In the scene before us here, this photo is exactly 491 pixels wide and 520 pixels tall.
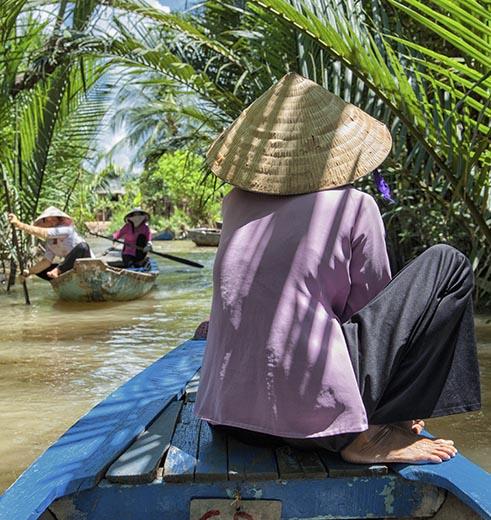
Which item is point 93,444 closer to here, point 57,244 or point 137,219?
point 57,244

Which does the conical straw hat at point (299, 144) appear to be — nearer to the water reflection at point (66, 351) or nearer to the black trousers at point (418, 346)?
the black trousers at point (418, 346)

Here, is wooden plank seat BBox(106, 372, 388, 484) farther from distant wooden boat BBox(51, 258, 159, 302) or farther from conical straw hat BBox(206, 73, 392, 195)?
distant wooden boat BBox(51, 258, 159, 302)

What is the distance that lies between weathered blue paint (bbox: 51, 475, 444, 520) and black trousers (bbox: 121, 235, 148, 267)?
8.97 metres

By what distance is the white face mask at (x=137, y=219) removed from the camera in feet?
34.6

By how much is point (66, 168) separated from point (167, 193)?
21.4 m

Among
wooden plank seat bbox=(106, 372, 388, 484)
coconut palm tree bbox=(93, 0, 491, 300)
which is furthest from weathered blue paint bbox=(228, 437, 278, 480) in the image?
coconut palm tree bbox=(93, 0, 491, 300)

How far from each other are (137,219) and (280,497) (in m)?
9.05

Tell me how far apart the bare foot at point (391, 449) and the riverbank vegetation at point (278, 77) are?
3.33 feet

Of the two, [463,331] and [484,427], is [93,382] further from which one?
[463,331]

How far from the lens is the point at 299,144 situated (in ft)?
6.52

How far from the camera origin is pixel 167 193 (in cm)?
3164

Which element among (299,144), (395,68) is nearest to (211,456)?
(299,144)

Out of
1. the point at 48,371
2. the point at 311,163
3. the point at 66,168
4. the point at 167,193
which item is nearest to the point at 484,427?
the point at 311,163

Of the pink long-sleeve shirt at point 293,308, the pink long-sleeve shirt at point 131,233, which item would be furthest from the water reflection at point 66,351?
the pink long-sleeve shirt at point 293,308
